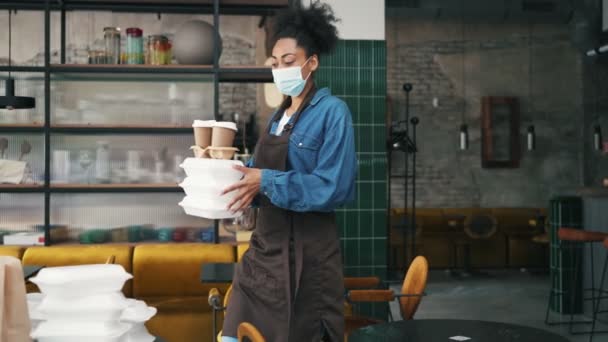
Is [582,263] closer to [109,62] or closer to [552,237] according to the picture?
[552,237]

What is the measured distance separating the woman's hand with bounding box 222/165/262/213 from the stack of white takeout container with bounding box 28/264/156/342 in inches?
18.1

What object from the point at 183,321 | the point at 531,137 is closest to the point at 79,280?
the point at 183,321

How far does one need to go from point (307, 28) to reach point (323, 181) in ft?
1.46

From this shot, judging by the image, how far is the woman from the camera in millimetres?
Result: 1889

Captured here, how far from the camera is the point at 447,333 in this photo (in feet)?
7.61

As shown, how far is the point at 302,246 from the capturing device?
1.95 m

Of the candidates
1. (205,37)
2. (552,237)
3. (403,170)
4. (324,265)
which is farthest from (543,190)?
(324,265)

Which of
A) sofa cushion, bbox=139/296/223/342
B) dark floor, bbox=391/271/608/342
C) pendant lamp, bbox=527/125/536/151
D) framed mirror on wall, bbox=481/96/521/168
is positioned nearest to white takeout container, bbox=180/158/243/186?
sofa cushion, bbox=139/296/223/342

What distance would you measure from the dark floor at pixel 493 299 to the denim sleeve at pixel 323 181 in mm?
4368

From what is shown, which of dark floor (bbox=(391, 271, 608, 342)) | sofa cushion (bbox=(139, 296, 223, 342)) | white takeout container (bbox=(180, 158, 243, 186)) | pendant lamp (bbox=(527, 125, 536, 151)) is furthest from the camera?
pendant lamp (bbox=(527, 125, 536, 151))

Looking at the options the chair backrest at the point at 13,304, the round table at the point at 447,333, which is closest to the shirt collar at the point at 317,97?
the round table at the point at 447,333

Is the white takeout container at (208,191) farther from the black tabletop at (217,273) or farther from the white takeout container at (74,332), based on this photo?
the black tabletop at (217,273)

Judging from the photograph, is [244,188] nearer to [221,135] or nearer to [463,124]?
[221,135]

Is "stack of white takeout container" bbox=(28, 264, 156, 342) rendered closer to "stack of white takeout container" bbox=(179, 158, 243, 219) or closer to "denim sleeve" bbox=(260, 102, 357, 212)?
"stack of white takeout container" bbox=(179, 158, 243, 219)
